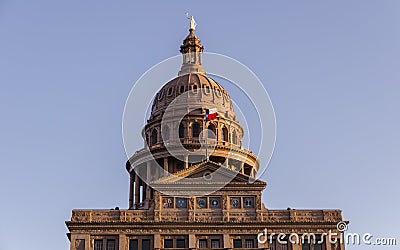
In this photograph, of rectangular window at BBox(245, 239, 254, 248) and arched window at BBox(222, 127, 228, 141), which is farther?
arched window at BBox(222, 127, 228, 141)

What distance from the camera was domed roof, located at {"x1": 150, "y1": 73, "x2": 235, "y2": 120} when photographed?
4328 inches

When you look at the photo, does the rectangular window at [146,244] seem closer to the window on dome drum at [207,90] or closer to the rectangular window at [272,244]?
the rectangular window at [272,244]

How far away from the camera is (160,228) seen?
8031 cm

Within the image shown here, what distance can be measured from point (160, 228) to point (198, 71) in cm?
4315

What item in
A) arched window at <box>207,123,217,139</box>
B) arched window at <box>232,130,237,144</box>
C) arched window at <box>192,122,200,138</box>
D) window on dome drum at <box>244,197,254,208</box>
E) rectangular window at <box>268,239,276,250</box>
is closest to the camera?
rectangular window at <box>268,239,276,250</box>

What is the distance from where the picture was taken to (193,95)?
Answer: 111 meters

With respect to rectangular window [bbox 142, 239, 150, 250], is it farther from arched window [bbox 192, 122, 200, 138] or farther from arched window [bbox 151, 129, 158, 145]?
arched window [bbox 151, 129, 158, 145]

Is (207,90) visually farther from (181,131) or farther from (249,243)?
(249,243)

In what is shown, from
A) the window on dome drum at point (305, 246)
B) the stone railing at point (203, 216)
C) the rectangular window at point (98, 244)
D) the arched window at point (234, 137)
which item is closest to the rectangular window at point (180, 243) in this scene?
the stone railing at point (203, 216)

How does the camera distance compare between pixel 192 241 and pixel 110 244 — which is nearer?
pixel 192 241

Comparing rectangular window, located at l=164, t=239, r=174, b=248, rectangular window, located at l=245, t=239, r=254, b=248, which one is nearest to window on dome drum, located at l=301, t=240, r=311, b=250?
rectangular window, located at l=245, t=239, r=254, b=248

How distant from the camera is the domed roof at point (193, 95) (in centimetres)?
10994

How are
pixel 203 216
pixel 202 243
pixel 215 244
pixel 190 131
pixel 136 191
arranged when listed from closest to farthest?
pixel 202 243, pixel 215 244, pixel 203 216, pixel 136 191, pixel 190 131

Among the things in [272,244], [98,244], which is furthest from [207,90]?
[98,244]
